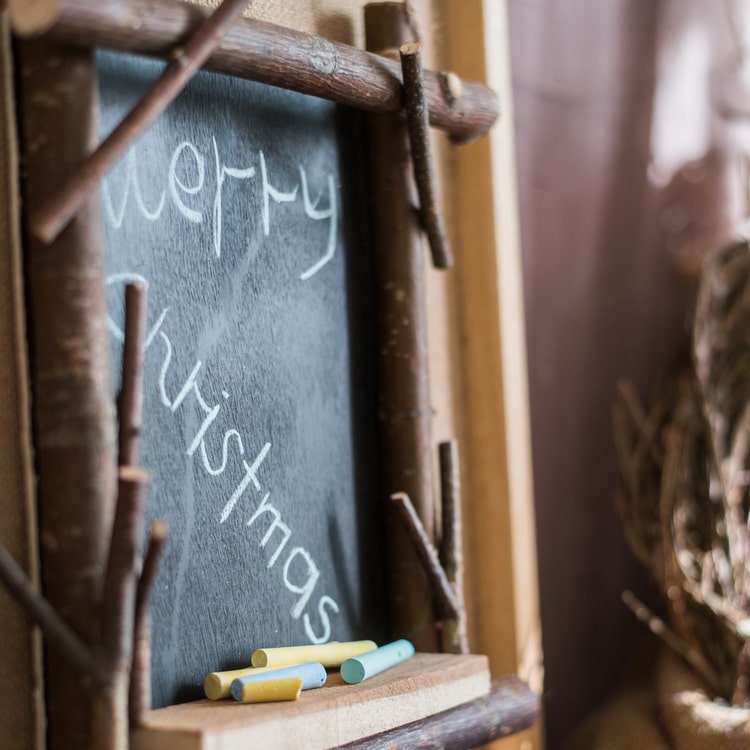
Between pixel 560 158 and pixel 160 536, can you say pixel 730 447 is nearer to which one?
pixel 560 158

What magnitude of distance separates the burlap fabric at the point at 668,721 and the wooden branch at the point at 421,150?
0.45 metres

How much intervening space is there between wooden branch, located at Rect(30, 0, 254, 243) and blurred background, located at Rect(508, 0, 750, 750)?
565 mm

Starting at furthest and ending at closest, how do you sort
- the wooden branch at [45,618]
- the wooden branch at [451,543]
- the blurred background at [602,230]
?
the blurred background at [602,230] → the wooden branch at [451,543] → the wooden branch at [45,618]

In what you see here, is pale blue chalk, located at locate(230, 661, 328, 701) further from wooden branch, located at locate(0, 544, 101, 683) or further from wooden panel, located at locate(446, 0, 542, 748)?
wooden panel, located at locate(446, 0, 542, 748)

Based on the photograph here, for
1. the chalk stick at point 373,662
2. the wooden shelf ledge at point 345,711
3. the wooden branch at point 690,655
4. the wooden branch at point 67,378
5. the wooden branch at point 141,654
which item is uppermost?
the wooden branch at point 67,378

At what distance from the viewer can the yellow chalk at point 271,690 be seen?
55cm

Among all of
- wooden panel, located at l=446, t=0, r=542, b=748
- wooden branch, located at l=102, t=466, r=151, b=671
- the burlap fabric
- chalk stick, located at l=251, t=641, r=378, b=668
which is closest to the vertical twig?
wooden branch, located at l=102, t=466, r=151, b=671

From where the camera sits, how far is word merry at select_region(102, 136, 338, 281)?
0.56m

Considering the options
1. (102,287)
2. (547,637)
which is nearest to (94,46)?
(102,287)

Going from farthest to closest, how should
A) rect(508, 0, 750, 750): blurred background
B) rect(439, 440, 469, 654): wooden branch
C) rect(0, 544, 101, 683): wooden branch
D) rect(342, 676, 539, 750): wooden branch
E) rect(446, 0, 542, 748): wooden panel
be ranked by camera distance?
rect(508, 0, 750, 750): blurred background < rect(446, 0, 542, 748): wooden panel < rect(439, 440, 469, 654): wooden branch < rect(342, 676, 539, 750): wooden branch < rect(0, 544, 101, 683): wooden branch

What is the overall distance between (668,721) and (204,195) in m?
0.60

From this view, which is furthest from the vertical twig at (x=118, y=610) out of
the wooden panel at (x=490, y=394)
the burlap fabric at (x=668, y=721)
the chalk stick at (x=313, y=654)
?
the burlap fabric at (x=668, y=721)

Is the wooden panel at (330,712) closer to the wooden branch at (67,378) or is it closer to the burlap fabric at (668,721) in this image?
the wooden branch at (67,378)

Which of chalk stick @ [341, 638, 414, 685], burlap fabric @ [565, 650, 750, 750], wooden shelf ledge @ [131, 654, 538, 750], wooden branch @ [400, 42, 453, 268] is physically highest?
wooden branch @ [400, 42, 453, 268]
